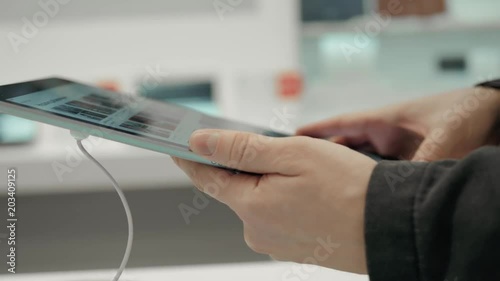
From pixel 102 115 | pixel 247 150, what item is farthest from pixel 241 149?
pixel 102 115

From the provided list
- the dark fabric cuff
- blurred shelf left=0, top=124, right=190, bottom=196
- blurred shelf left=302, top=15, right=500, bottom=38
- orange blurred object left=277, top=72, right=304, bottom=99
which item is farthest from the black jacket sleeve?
blurred shelf left=302, top=15, right=500, bottom=38

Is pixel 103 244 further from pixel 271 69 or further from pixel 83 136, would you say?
pixel 83 136

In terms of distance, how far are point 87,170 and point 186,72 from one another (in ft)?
1.26

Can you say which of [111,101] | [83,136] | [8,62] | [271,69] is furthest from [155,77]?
[83,136]

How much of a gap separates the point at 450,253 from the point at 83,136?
0.31 metres

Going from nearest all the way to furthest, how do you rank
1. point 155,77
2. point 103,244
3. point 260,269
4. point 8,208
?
point 260,269, point 8,208, point 103,244, point 155,77

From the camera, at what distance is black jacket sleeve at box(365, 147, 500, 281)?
35cm

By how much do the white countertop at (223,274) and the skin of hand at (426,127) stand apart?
0.62 feet

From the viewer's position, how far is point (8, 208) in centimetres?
113

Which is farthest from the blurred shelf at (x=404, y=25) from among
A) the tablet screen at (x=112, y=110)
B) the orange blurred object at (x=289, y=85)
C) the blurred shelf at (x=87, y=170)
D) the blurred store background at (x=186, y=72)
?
the tablet screen at (x=112, y=110)

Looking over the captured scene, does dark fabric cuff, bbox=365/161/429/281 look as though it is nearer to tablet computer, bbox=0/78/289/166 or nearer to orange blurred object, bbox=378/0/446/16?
tablet computer, bbox=0/78/289/166

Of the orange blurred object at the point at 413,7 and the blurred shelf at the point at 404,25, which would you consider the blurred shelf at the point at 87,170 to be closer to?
the blurred shelf at the point at 404,25

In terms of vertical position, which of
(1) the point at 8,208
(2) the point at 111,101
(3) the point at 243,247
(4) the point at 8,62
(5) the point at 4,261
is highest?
(2) the point at 111,101

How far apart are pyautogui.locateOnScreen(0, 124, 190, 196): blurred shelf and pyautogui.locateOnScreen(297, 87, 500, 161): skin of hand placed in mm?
554
